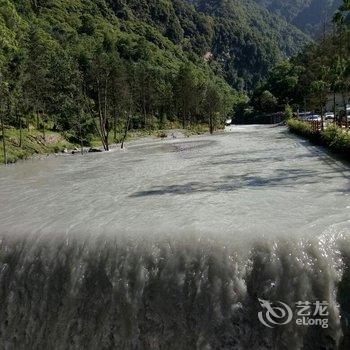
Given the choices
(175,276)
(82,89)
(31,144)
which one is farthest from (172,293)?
(82,89)

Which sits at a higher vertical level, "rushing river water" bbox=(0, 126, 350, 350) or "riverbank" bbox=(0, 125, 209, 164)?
"rushing river water" bbox=(0, 126, 350, 350)

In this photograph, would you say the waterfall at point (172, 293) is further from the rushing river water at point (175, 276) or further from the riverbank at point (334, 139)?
the riverbank at point (334, 139)

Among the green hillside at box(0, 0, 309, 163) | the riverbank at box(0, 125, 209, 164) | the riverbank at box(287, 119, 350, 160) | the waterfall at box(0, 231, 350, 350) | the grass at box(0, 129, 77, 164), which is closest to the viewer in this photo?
the waterfall at box(0, 231, 350, 350)

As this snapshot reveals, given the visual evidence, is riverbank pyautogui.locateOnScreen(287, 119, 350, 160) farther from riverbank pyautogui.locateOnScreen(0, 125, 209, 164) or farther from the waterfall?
riverbank pyautogui.locateOnScreen(0, 125, 209, 164)

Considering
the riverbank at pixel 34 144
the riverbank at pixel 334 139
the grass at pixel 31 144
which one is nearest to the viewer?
the riverbank at pixel 334 139

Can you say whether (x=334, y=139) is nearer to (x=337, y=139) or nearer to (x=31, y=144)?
(x=337, y=139)

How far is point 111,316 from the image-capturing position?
11.7 m

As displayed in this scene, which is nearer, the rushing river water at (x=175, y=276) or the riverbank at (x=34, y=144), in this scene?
the rushing river water at (x=175, y=276)

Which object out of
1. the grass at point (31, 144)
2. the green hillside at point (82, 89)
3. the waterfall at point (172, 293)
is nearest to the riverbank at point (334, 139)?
the waterfall at point (172, 293)

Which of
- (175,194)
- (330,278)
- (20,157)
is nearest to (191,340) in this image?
(330,278)

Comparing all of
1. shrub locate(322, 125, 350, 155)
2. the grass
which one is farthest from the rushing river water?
the grass

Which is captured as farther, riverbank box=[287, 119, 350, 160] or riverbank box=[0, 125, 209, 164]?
riverbank box=[0, 125, 209, 164]

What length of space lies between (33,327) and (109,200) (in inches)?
329

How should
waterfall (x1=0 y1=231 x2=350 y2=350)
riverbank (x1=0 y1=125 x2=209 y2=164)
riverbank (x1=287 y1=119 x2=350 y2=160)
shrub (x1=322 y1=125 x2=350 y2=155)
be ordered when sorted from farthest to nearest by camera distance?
riverbank (x1=0 y1=125 x2=209 y2=164) → riverbank (x1=287 y1=119 x2=350 y2=160) → shrub (x1=322 y1=125 x2=350 y2=155) → waterfall (x1=0 y1=231 x2=350 y2=350)
